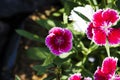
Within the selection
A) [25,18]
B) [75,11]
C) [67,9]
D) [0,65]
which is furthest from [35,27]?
[75,11]

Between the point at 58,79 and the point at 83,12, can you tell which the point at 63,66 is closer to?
the point at 58,79

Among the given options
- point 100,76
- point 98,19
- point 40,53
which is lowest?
point 100,76

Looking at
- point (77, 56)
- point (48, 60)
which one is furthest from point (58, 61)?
point (77, 56)

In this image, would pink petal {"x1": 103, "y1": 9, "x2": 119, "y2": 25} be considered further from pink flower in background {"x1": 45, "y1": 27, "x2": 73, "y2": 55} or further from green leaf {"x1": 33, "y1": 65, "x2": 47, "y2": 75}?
green leaf {"x1": 33, "y1": 65, "x2": 47, "y2": 75}

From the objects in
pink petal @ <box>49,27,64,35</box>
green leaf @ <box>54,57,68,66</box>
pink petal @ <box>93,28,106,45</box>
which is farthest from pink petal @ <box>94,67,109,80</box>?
green leaf @ <box>54,57,68,66</box>

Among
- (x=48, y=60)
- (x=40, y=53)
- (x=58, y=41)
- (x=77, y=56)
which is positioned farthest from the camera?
(x=40, y=53)

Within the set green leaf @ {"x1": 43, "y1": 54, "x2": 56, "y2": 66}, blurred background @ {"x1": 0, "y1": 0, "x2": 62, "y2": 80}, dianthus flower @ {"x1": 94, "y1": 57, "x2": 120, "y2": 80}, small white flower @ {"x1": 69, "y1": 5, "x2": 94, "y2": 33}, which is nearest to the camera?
dianthus flower @ {"x1": 94, "y1": 57, "x2": 120, "y2": 80}

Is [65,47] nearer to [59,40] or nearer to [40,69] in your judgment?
[59,40]
